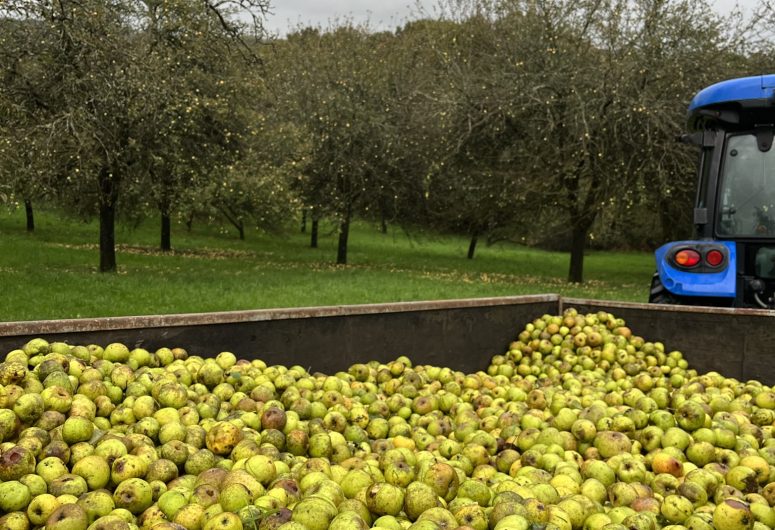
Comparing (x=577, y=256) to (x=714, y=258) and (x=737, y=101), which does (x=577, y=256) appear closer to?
(x=737, y=101)

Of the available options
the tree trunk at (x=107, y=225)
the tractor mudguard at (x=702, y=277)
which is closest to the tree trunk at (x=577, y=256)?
the tree trunk at (x=107, y=225)

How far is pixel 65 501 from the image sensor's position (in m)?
2.53

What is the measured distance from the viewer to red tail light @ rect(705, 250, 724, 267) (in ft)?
20.9

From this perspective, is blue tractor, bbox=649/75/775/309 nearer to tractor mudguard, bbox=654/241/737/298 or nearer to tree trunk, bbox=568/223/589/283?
tractor mudguard, bbox=654/241/737/298

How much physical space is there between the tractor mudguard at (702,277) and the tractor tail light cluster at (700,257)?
0.02m

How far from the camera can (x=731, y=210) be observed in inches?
273

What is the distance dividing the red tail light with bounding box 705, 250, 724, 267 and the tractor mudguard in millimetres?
→ 51

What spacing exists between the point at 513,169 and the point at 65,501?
17.1 meters

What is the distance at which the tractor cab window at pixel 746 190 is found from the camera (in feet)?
22.2

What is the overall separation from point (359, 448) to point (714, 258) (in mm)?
4326

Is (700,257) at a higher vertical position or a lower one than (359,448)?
higher

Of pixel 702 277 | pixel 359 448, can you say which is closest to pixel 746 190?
pixel 702 277

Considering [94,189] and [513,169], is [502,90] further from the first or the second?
[94,189]

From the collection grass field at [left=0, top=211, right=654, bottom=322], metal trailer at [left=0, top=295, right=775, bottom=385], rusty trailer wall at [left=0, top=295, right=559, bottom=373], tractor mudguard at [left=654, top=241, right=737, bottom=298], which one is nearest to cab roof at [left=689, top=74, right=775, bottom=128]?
tractor mudguard at [left=654, top=241, right=737, bottom=298]
